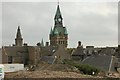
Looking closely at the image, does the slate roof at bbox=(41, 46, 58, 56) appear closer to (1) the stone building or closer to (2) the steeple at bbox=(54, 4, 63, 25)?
(1) the stone building

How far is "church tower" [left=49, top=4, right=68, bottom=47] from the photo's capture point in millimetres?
85312

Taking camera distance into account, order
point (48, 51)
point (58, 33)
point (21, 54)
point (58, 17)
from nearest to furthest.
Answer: point (48, 51), point (21, 54), point (58, 17), point (58, 33)

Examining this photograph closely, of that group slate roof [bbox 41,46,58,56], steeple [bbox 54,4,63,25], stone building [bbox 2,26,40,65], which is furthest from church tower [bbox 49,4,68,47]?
stone building [bbox 2,26,40,65]

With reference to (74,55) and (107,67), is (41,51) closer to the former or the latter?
(74,55)

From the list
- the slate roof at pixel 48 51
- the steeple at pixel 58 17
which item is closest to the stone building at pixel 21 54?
the slate roof at pixel 48 51

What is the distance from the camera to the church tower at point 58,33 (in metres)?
85.3

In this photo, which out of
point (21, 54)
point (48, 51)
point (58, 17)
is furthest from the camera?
point (58, 17)

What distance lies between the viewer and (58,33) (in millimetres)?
86250

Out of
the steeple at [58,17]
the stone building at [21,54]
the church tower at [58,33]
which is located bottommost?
the stone building at [21,54]

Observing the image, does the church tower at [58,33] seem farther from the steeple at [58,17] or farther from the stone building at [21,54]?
the stone building at [21,54]

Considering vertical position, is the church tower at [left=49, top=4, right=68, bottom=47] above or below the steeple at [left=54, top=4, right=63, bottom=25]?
below

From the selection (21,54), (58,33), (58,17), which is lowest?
(21,54)

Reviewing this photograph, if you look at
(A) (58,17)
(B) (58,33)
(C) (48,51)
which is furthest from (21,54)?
(A) (58,17)

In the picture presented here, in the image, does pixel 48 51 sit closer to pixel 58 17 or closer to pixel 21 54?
pixel 21 54
